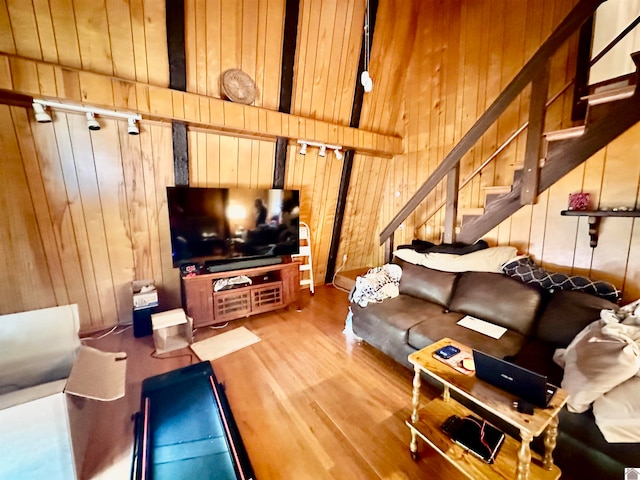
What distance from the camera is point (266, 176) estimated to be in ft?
10.8

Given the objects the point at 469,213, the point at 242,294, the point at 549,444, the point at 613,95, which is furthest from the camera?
the point at 242,294

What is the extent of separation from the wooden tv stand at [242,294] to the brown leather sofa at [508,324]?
105cm

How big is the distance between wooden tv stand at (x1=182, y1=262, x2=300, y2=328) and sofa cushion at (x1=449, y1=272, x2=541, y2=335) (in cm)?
186

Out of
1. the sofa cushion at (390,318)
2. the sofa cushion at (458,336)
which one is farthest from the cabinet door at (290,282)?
the sofa cushion at (458,336)

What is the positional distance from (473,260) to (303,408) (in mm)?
1957

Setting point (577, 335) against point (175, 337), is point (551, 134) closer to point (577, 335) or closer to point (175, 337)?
point (577, 335)

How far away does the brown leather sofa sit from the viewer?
1.26 metres

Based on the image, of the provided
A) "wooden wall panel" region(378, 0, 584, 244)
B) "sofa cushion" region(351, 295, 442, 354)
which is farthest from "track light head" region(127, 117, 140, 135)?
"wooden wall panel" region(378, 0, 584, 244)

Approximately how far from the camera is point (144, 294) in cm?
275

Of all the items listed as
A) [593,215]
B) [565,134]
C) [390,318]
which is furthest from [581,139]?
[390,318]

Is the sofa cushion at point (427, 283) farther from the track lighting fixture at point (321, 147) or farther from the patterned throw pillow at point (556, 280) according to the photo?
the track lighting fixture at point (321, 147)

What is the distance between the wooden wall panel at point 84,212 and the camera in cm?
220

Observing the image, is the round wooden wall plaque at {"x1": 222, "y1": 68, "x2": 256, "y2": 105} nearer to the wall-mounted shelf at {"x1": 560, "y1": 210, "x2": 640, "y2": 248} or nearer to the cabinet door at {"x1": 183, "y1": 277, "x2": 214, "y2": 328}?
the cabinet door at {"x1": 183, "y1": 277, "x2": 214, "y2": 328}

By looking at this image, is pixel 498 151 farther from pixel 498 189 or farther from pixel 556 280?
pixel 556 280
